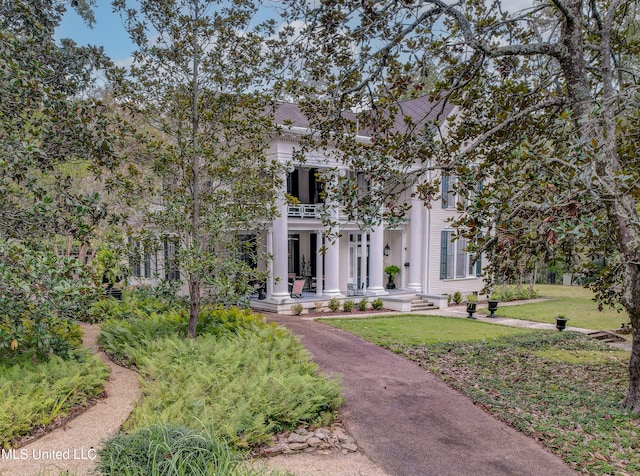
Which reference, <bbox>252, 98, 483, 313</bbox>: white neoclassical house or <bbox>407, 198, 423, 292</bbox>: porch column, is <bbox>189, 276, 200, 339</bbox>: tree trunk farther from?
<bbox>407, 198, 423, 292</bbox>: porch column

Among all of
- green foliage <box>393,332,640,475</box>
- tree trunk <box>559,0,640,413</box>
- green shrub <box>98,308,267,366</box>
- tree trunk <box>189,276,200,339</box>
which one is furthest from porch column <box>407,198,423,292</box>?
tree trunk <box>559,0,640,413</box>

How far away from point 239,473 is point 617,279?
8460mm

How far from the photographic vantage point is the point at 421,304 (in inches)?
793

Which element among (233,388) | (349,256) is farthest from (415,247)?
(233,388)

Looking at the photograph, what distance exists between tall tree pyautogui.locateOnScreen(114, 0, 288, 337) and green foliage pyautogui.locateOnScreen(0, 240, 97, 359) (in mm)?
3630

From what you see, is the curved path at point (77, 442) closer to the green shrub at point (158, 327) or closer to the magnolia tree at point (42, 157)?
the magnolia tree at point (42, 157)

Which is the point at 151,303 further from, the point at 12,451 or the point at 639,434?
the point at 639,434

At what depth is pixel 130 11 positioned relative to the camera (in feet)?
31.3

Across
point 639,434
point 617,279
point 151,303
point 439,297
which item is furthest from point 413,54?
point 439,297

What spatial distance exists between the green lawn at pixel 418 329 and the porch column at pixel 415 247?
3719 millimetres

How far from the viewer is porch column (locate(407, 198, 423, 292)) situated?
68.8 feet

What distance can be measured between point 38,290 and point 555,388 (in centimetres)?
864

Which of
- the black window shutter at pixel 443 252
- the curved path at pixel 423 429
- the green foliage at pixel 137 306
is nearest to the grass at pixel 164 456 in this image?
the curved path at pixel 423 429

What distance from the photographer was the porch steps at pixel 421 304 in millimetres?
19805
